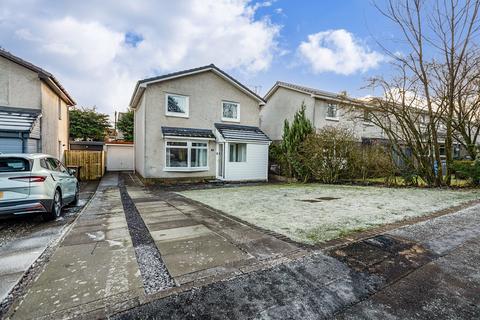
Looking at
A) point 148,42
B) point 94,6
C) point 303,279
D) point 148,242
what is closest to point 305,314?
point 303,279

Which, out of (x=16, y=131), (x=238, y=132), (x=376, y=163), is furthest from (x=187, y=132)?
(x=376, y=163)

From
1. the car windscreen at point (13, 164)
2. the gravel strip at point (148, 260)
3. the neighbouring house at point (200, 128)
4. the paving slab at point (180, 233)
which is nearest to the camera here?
the gravel strip at point (148, 260)

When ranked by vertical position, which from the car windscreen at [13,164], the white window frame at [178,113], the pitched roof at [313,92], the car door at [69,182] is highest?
the pitched roof at [313,92]

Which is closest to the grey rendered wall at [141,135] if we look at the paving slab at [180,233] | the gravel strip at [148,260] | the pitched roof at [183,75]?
the pitched roof at [183,75]

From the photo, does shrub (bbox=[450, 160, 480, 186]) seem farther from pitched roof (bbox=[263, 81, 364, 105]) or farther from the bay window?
the bay window

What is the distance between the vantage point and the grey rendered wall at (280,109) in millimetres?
18600

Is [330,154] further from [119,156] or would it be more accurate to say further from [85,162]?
[119,156]

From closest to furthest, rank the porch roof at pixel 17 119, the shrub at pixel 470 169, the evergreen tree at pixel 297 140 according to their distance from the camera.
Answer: the porch roof at pixel 17 119, the shrub at pixel 470 169, the evergreen tree at pixel 297 140

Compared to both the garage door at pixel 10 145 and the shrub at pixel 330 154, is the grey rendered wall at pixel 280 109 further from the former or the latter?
the garage door at pixel 10 145

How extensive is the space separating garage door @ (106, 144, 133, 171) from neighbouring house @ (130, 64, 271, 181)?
7752 mm

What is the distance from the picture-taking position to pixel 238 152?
1617cm

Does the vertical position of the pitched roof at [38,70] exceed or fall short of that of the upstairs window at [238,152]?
it exceeds it

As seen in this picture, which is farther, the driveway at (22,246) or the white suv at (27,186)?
the white suv at (27,186)

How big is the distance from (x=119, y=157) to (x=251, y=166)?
1421 cm
